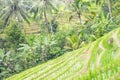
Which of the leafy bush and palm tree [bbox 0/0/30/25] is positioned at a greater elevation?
palm tree [bbox 0/0/30/25]

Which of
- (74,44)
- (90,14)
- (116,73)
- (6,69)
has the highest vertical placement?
(116,73)

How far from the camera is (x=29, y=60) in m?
33.3

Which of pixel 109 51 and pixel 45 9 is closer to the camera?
pixel 109 51

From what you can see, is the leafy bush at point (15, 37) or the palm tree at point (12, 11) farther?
the palm tree at point (12, 11)

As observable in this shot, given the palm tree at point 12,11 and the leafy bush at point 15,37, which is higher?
the palm tree at point 12,11

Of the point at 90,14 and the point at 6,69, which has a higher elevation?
the point at 90,14

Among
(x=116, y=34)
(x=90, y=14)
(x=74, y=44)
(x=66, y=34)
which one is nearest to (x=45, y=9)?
(x=66, y=34)

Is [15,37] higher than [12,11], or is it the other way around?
[12,11]

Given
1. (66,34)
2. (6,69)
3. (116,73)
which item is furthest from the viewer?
(66,34)

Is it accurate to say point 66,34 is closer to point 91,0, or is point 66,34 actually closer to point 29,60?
point 29,60

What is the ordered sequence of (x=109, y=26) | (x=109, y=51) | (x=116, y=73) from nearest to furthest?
(x=116, y=73)
(x=109, y=51)
(x=109, y=26)

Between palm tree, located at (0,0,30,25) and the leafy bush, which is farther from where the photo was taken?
palm tree, located at (0,0,30,25)

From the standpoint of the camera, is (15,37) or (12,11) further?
(12,11)

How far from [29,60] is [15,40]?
16.3 ft
